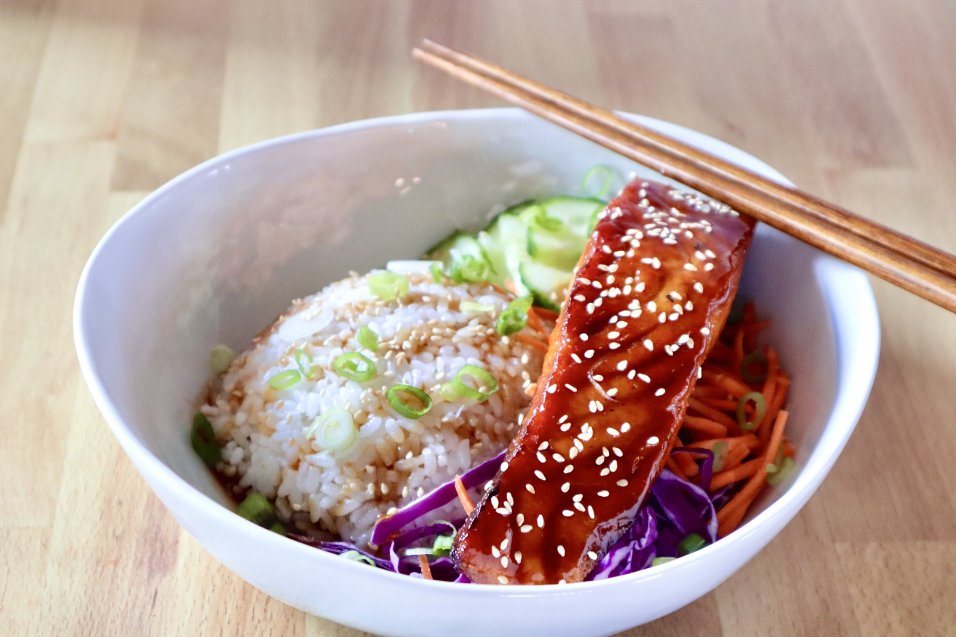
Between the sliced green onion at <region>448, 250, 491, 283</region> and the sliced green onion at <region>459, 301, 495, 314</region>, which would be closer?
→ the sliced green onion at <region>459, 301, 495, 314</region>

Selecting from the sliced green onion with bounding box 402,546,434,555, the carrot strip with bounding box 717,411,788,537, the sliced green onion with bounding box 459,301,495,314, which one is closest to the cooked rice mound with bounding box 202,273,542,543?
the sliced green onion with bounding box 459,301,495,314

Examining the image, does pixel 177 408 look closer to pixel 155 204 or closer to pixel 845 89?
pixel 155 204

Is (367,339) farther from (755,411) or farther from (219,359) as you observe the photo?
(755,411)

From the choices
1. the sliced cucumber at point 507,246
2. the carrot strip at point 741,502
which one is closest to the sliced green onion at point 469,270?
the sliced cucumber at point 507,246

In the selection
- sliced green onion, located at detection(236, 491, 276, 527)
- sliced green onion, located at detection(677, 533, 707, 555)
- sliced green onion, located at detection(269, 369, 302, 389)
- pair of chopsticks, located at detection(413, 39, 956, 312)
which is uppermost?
pair of chopsticks, located at detection(413, 39, 956, 312)

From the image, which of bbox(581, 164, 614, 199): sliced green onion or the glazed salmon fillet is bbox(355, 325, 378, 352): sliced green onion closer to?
the glazed salmon fillet

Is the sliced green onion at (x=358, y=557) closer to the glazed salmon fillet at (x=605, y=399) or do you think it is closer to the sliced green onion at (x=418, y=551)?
the sliced green onion at (x=418, y=551)
